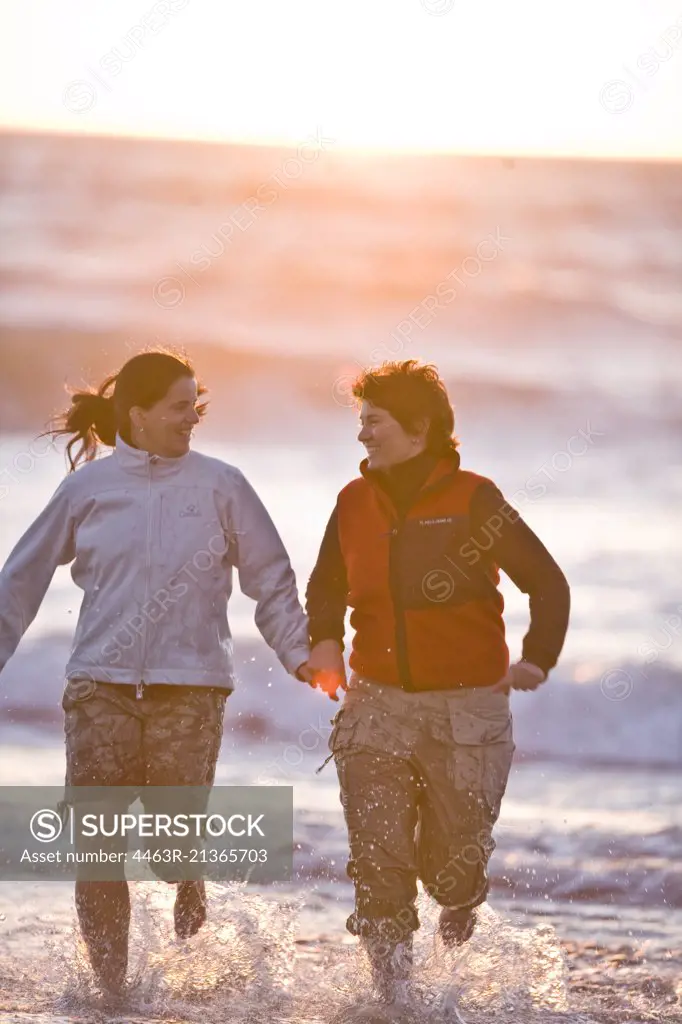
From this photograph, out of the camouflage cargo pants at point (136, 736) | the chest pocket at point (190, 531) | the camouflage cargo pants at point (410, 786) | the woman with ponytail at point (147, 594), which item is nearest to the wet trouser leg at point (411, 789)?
the camouflage cargo pants at point (410, 786)

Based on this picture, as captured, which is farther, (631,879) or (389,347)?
(389,347)

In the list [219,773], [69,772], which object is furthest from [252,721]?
[69,772]

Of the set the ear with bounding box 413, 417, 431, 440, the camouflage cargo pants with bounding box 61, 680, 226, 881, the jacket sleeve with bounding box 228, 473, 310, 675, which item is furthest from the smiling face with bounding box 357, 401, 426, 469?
the camouflage cargo pants with bounding box 61, 680, 226, 881

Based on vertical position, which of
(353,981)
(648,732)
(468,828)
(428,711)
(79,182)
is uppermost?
(79,182)

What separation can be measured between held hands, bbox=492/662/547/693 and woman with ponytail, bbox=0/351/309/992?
545 mm

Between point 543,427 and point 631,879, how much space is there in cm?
753

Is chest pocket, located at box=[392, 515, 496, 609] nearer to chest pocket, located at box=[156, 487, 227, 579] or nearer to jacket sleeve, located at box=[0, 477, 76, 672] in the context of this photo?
chest pocket, located at box=[156, 487, 227, 579]

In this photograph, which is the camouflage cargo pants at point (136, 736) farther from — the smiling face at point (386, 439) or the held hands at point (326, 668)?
the smiling face at point (386, 439)

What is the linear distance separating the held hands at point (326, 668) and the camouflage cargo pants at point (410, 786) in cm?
9

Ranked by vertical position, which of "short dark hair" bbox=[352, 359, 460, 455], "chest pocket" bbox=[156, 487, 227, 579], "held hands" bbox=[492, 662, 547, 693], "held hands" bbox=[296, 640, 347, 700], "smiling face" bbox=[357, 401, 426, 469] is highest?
"short dark hair" bbox=[352, 359, 460, 455]

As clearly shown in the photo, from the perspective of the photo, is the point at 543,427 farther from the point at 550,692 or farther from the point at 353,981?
the point at 353,981

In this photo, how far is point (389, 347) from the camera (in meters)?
14.0

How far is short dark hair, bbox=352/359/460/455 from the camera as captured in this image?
14.5ft

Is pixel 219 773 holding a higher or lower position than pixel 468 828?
higher
